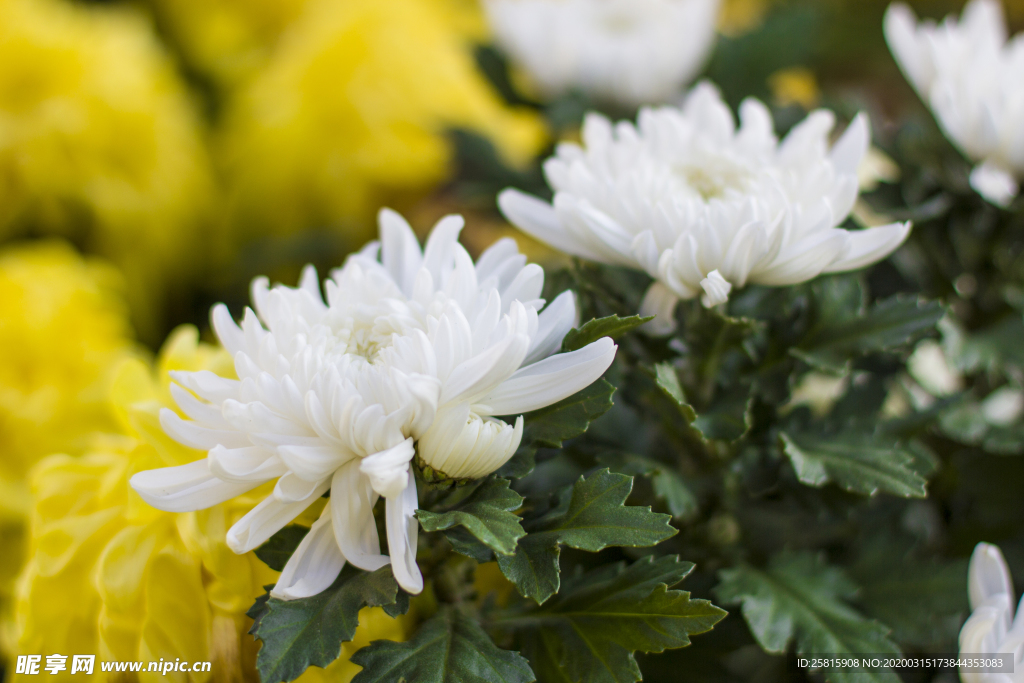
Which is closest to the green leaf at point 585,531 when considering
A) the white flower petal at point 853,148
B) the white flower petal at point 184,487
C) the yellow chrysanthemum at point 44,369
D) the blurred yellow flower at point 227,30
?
the white flower petal at point 184,487

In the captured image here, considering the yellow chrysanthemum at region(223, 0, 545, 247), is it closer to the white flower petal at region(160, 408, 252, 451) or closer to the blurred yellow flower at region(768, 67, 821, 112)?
the blurred yellow flower at region(768, 67, 821, 112)

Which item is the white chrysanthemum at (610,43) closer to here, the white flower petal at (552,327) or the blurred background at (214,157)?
the blurred background at (214,157)

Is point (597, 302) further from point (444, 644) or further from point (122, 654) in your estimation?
point (122, 654)

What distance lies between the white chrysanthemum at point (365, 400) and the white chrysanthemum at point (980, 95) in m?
0.34

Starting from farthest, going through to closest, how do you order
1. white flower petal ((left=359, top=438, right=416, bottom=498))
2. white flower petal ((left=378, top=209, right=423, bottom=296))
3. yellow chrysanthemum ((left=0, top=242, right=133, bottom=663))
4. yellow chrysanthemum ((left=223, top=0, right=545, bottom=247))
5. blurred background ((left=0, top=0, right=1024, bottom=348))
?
yellow chrysanthemum ((left=223, top=0, right=545, bottom=247)), blurred background ((left=0, top=0, right=1024, bottom=348)), yellow chrysanthemum ((left=0, top=242, right=133, bottom=663)), white flower petal ((left=378, top=209, right=423, bottom=296)), white flower petal ((left=359, top=438, right=416, bottom=498))

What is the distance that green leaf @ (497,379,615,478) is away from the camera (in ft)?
1.12

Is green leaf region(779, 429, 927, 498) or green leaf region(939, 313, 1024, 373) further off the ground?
green leaf region(779, 429, 927, 498)

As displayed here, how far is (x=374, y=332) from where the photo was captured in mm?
348

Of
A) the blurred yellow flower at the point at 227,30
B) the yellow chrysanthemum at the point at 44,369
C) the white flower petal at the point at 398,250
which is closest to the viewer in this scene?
the white flower petal at the point at 398,250

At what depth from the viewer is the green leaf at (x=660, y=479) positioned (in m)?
0.38

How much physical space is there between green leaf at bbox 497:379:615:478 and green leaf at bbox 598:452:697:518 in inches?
2.1

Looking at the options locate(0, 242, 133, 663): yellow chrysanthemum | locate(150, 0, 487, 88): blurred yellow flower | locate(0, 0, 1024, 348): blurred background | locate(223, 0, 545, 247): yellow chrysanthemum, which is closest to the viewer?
locate(0, 242, 133, 663): yellow chrysanthemum

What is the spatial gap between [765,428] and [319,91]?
0.83 m

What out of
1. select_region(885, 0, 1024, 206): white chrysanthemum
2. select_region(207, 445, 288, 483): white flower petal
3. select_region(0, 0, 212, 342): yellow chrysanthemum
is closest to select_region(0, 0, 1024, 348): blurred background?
select_region(0, 0, 212, 342): yellow chrysanthemum
